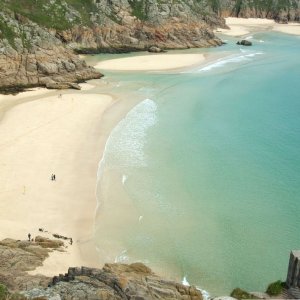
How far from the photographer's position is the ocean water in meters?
27.6

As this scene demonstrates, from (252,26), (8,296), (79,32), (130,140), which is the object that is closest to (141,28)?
(79,32)

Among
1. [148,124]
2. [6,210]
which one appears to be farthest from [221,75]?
[6,210]

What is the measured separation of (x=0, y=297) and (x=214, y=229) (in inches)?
670

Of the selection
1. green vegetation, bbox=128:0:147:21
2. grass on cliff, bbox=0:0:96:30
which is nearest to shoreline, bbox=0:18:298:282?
grass on cliff, bbox=0:0:96:30

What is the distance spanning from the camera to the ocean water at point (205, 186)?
2758cm

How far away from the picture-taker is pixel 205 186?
36.4 meters

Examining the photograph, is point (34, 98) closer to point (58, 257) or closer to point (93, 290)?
point (58, 257)

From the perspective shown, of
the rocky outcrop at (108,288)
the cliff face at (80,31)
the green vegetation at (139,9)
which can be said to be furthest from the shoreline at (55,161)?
the green vegetation at (139,9)

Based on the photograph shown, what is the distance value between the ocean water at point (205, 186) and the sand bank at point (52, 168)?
1469 mm

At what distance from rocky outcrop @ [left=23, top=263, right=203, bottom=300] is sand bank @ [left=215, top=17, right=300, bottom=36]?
118 m

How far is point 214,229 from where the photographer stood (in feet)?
101

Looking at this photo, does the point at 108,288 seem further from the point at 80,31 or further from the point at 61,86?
the point at 80,31

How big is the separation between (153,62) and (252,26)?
3112 inches

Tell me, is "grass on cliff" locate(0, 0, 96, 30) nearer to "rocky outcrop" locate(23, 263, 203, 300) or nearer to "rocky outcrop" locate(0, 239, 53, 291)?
"rocky outcrop" locate(0, 239, 53, 291)
